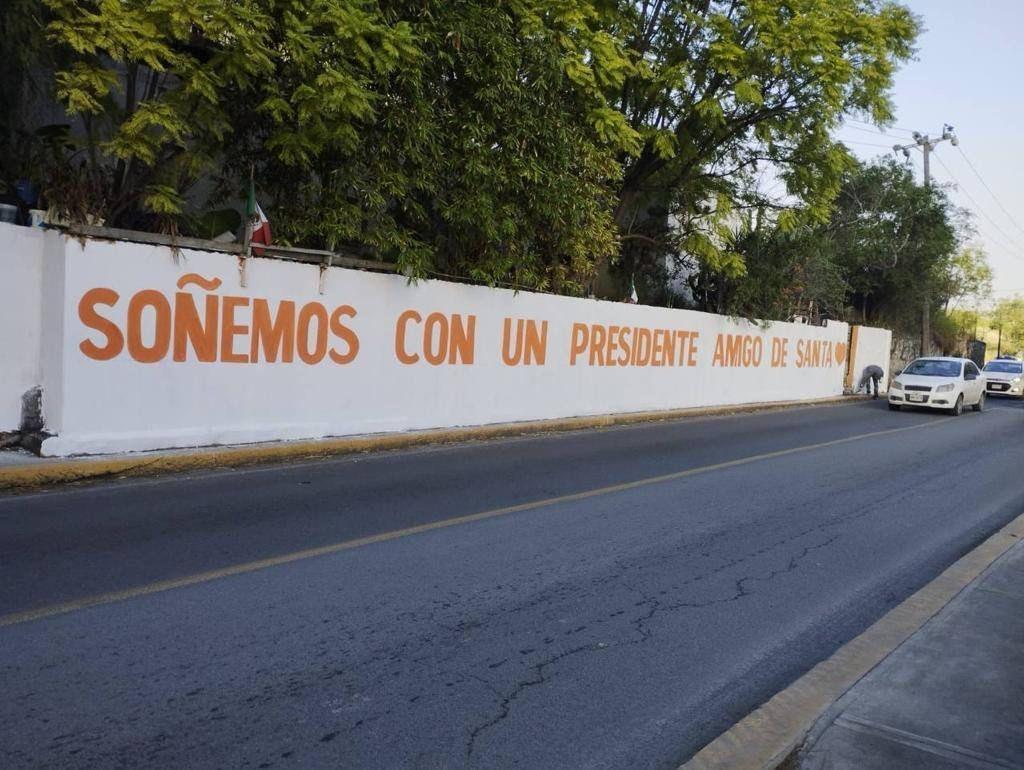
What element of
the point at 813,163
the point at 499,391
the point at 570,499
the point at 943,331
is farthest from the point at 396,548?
the point at 943,331

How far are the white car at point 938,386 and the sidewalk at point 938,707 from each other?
1867 cm

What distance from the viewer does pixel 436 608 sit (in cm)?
534

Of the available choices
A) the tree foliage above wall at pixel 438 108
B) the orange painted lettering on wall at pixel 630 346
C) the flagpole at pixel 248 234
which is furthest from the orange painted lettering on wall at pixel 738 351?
the flagpole at pixel 248 234

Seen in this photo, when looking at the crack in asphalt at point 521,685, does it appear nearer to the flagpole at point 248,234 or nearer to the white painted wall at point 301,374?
the white painted wall at point 301,374

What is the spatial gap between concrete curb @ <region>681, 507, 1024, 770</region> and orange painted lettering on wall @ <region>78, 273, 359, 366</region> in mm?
7974

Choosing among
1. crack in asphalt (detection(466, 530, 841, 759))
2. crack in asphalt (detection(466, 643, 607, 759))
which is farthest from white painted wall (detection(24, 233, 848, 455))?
crack in asphalt (detection(466, 643, 607, 759))

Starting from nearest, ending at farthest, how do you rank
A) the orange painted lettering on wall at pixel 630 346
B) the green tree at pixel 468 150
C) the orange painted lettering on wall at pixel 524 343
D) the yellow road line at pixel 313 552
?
the yellow road line at pixel 313 552 < the green tree at pixel 468 150 < the orange painted lettering on wall at pixel 524 343 < the orange painted lettering on wall at pixel 630 346

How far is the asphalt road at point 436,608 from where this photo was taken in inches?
147

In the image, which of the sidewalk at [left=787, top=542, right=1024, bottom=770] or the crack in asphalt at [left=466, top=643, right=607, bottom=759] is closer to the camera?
the sidewalk at [left=787, top=542, right=1024, bottom=770]

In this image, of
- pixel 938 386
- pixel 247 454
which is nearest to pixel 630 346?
pixel 938 386

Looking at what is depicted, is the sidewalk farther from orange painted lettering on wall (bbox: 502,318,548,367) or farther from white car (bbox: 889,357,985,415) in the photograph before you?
white car (bbox: 889,357,985,415)

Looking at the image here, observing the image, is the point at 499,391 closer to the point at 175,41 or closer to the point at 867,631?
the point at 175,41

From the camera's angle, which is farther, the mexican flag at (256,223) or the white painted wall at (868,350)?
the white painted wall at (868,350)

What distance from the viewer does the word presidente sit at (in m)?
9.60
